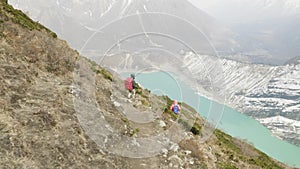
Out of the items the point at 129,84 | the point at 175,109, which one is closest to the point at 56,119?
the point at 129,84

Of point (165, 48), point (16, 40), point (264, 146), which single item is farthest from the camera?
point (264, 146)

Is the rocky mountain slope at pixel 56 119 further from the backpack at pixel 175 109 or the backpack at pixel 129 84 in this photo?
the backpack at pixel 175 109

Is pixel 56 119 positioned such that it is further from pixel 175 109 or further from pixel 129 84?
pixel 175 109

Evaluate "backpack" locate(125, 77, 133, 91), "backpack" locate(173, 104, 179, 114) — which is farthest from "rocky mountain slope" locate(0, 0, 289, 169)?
"backpack" locate(173, 104, 179, 114)

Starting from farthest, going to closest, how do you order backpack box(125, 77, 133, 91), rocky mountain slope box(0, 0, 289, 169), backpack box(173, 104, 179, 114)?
1. backpack box(173, 104, 179, 114)
2. backpack box(125, 77, 133, 91)
3. rocky mountain slope box(0, 0, 289, 169)

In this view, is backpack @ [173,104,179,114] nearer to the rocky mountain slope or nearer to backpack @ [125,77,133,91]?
the rocky mountain slope

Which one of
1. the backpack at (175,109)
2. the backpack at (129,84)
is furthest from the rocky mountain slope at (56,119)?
the backpack at (175,109)

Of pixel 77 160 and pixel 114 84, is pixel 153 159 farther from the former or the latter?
pixel 114 84

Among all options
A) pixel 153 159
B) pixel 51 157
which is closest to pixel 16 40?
pixel 51 157
